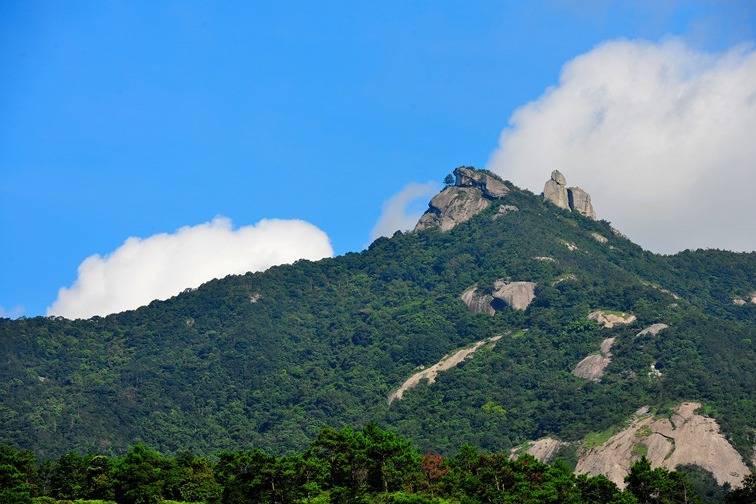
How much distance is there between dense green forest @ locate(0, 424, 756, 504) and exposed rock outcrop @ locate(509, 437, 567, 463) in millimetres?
58126

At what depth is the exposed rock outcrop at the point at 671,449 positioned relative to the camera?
152 m

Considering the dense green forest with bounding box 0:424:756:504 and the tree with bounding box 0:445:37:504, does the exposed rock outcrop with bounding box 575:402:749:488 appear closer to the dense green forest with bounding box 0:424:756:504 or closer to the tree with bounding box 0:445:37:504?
the dense green forest with bounding box 0:424:756:504

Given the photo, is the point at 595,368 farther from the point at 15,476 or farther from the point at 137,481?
the point at 15,476

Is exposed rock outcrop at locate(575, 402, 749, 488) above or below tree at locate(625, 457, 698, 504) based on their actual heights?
above

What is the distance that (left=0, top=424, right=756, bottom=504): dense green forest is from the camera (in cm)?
9950

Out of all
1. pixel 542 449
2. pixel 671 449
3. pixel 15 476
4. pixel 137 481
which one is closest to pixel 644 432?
pixel 671 449

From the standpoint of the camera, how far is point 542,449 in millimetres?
169750

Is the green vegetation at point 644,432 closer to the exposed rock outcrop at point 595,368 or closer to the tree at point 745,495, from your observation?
the exposed rock outcrop at point 595,368

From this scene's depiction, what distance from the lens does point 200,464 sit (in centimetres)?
11150

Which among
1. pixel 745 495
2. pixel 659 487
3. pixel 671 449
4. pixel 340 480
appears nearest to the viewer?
pixel 745 495

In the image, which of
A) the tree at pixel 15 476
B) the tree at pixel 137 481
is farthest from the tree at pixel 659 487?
the tree at pixel 15 476

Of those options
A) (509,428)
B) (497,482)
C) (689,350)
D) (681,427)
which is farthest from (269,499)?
(689,350)

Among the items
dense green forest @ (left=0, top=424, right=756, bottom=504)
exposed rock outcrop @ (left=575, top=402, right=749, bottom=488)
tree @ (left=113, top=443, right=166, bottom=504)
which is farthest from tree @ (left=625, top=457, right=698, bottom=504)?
exposed rock outcrop @ (left=575, top=402, right=749, bottom=488)

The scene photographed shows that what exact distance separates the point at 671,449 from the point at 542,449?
21.0m
